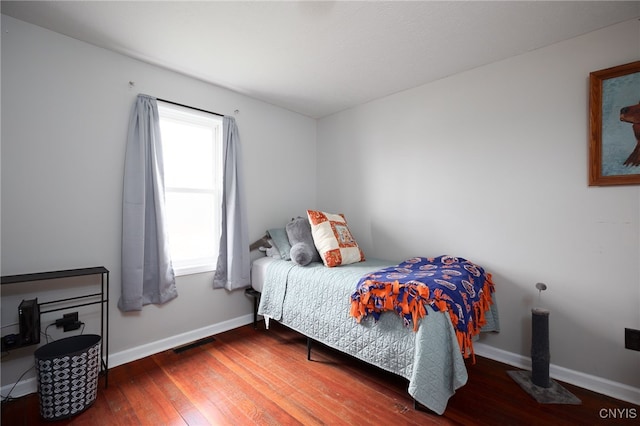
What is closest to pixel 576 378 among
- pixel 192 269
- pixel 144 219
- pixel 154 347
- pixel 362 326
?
pixel 362 326

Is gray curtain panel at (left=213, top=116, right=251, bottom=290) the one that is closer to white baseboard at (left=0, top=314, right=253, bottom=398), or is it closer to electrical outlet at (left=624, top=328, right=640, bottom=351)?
white baseboard at (left=0, top=314, right=253, bottom=398)

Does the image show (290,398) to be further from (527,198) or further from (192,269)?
(527,198)

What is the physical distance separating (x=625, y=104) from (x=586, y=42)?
0.52 meters

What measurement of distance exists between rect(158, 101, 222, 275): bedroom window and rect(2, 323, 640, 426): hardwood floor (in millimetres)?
882

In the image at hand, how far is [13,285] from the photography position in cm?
185

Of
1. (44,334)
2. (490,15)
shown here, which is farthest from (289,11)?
(44,334)

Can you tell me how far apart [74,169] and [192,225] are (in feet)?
3.29

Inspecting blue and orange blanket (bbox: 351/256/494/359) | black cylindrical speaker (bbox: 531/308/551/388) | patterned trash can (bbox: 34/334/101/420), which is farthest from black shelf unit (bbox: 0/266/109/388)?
black cylindrical speaker (bbox: 531/308/551/388)

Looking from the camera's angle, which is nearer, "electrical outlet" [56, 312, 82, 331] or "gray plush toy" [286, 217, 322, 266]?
"electrical outlet" [56, 312, 82, 331]

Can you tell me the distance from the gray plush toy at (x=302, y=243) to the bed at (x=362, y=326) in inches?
3.2

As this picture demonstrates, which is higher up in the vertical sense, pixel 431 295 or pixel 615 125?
pixel 615 125

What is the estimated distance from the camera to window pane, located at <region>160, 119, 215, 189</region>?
2.66m

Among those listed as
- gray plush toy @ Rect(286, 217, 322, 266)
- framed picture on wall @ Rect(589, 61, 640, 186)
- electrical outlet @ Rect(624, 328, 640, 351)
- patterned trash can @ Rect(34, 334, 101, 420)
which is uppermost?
framed picture on wall @ Rect(589, 61, 640, 186)

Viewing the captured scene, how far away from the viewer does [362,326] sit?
1.92m
